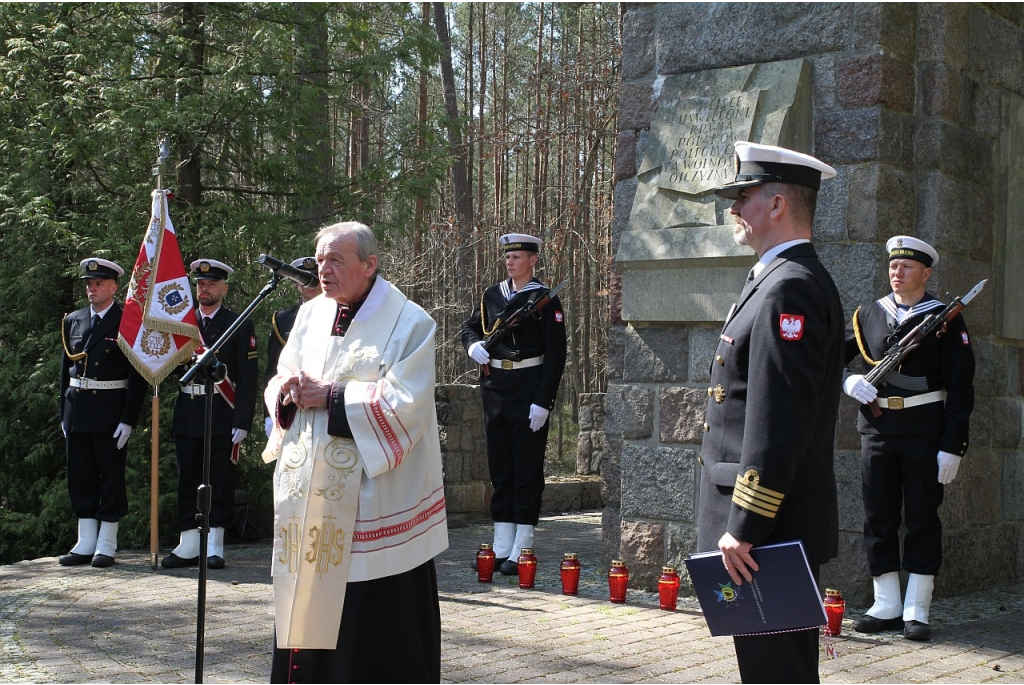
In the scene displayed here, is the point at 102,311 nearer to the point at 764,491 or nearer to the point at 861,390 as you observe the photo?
the point at 861,390

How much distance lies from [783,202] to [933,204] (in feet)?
11.4

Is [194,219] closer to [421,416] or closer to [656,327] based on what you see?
[656,327]

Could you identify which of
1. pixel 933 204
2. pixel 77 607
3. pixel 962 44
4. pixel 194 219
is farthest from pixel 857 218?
pixel 194 219

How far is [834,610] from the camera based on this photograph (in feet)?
17.9


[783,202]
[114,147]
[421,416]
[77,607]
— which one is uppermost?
[114,147]

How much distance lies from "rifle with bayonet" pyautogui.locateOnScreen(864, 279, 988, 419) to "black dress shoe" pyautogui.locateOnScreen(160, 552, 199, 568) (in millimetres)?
4778

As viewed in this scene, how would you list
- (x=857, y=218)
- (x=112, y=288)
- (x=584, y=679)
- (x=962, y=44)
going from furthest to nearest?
(x=112, y=288), (x=962, y=44), (x=857, y=218), (x=584, y=679)

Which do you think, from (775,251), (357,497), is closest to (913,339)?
(775,251)

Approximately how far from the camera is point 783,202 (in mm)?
3363

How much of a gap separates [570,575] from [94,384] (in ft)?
12.7

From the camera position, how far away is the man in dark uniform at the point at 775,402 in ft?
10.2

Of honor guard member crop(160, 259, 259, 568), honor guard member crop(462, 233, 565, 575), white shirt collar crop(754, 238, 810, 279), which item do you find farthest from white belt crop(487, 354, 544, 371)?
white shirt collar crop(754, 238, 810, 279)

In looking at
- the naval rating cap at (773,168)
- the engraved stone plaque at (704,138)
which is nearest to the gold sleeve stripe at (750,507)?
the naval rating cap at (773,168)

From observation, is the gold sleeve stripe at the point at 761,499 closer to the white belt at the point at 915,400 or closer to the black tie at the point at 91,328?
the white belt at the point at 915,400
